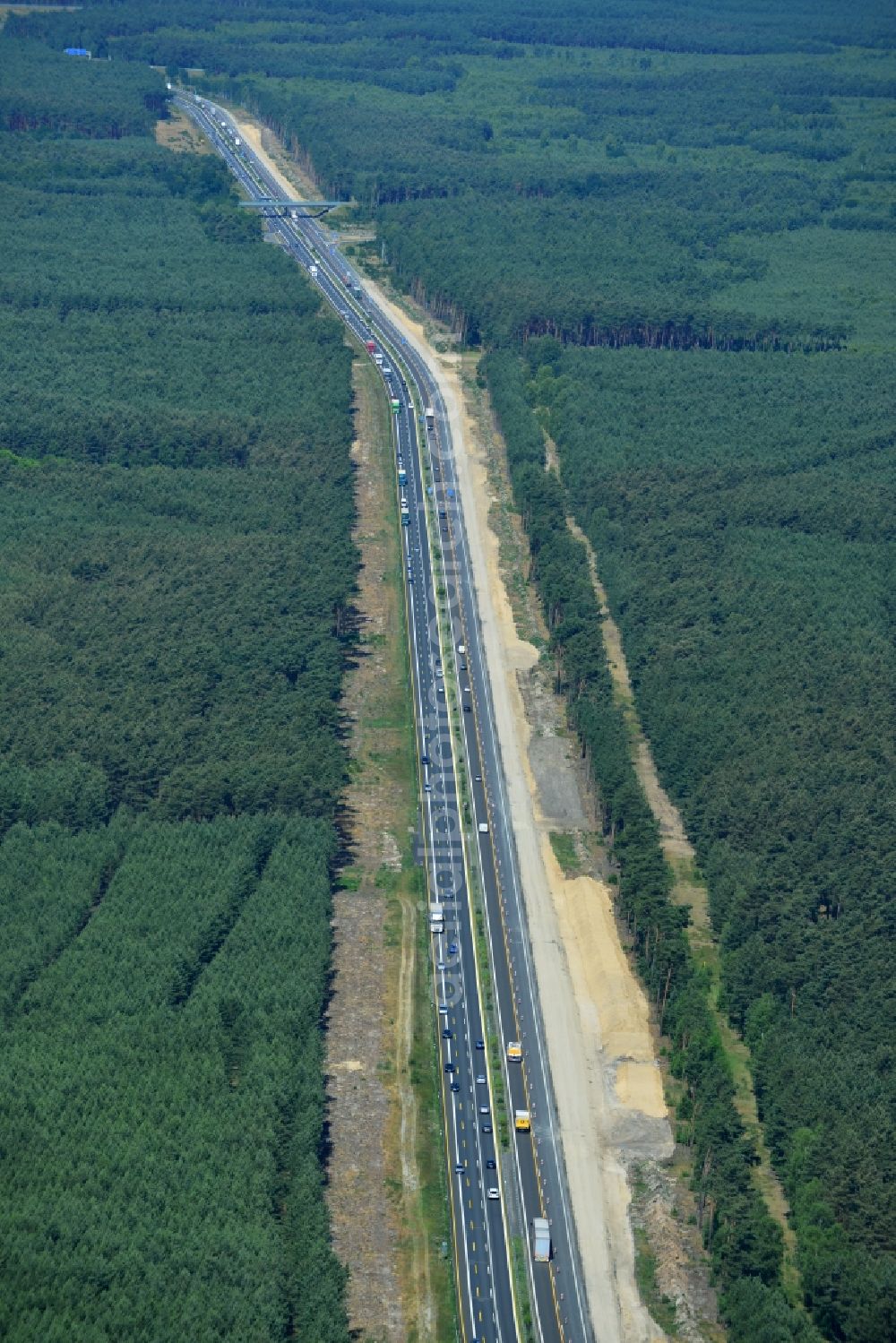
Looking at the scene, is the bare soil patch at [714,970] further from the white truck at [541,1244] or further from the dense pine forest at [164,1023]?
the dense pine forest at [164,1023]

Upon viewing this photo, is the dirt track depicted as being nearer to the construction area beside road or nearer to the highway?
the construction area beside road

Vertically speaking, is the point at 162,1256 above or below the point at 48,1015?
below

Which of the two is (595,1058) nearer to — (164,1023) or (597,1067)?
(597,1067)

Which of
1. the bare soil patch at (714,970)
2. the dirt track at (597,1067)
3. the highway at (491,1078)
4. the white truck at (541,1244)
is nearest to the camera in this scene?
the highway at (491,1078)

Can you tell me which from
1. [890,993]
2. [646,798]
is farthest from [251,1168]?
[646,798]

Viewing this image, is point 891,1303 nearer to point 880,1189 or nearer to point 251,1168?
point 880,1189

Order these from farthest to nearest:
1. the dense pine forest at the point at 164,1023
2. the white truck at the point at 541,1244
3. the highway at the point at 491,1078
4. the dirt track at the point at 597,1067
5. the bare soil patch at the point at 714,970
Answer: the bare soil patch at the point at 714,970
the dirt track at the point at 597,1067
the white truck at the point at 541,1244
the highway at the point at 491,1078
the dense pine forest at the point at 164,1023

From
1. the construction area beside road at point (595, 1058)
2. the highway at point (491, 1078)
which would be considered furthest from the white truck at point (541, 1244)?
the construction area beside road at point (595, 1058)

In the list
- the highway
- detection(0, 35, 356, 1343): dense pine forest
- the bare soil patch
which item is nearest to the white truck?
the highway

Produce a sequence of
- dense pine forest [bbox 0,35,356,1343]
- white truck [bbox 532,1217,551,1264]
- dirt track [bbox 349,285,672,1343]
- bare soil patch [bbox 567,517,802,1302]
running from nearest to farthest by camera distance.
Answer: dense pine forest [bbox 0,35,356,1343], white truck [bbox 532,1217,551,1264], dirt track [bbox 349,285,672,1343], bare soil patch [bbox 567,517,802,1302]

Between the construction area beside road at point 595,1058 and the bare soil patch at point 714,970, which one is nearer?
the construction area beside road at point 595,1058

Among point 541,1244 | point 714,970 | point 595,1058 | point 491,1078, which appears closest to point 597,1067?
point 595,1058
